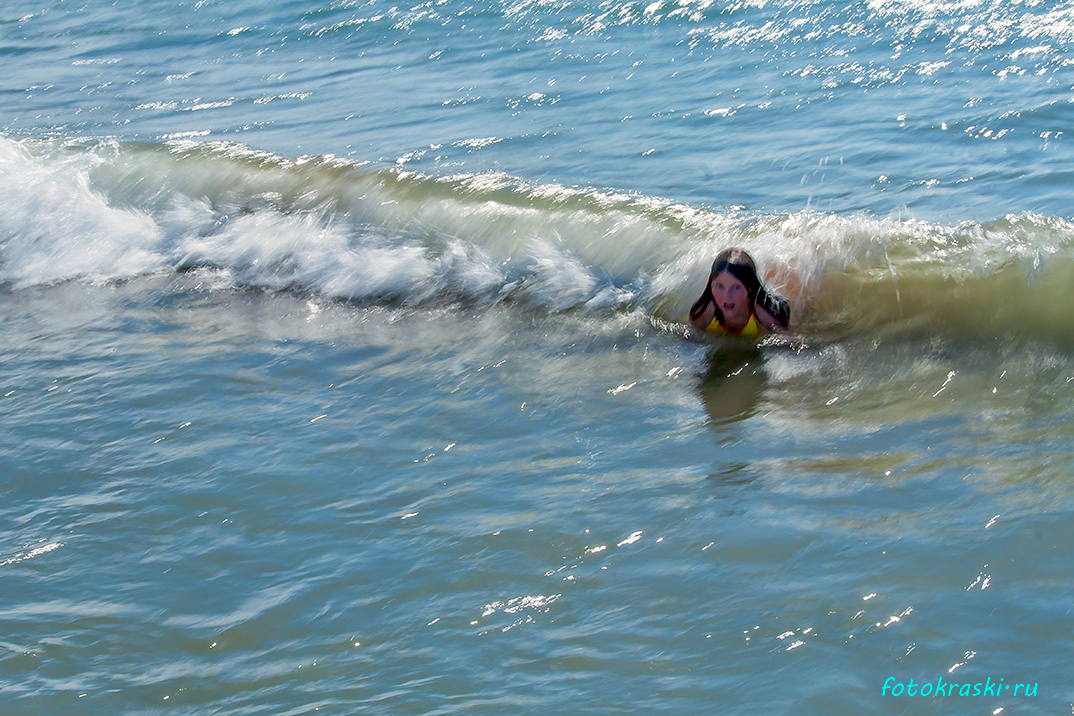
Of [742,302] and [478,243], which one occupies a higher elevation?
[478,243]

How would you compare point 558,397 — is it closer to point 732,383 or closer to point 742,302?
point 732,383

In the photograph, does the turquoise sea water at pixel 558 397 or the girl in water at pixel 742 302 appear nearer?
the turquoise sea water at pixel 558 397

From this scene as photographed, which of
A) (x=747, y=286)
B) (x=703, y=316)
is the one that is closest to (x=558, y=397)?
(x=703, y=316)

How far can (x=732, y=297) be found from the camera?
567cm

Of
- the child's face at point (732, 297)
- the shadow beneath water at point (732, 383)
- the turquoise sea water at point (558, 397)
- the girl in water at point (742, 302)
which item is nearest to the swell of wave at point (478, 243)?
the turquoise sea water at point (558, 397)

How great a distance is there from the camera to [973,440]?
410cm

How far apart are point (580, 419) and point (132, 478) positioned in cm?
188

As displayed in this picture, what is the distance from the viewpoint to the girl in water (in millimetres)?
5664

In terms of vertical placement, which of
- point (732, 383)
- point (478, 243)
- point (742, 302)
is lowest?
point (732, 383)

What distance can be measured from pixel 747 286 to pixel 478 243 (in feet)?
7.65

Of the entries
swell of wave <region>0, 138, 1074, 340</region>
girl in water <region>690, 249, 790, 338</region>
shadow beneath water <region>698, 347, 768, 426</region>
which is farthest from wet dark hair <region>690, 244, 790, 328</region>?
shadow beneath water <region>698, 347, 768, 426</region>

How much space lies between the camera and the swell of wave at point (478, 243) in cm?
564

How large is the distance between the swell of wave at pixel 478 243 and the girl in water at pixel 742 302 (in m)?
0.16

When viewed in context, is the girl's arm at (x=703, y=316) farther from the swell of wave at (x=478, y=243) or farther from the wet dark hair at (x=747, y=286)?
the swell of wave at (x=478, y=243)
